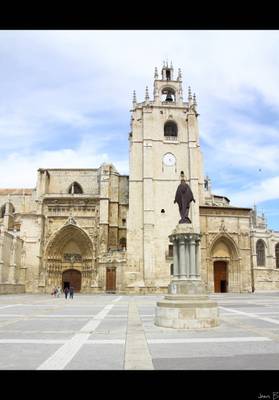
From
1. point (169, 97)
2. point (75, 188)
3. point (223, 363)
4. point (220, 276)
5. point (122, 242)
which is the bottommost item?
point (223, 363)

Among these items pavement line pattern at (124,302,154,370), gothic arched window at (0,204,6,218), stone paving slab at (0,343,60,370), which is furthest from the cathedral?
stone paving slab at (0,343,60,370)

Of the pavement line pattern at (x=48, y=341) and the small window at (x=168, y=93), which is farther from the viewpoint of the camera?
the small window at (x=168, y=93)

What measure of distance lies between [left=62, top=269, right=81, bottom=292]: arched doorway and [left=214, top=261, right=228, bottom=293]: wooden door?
13395 millimetres

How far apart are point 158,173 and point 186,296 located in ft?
87.0

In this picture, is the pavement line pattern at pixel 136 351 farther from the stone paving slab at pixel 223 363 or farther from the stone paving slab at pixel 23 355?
the stone paving slab at pixel 23 355

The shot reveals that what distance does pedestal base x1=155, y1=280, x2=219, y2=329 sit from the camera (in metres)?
9.41

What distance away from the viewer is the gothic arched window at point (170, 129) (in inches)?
1490

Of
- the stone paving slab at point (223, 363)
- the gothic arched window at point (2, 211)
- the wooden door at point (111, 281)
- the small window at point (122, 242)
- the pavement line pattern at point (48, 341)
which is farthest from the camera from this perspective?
the gothic arched window at point (2, 211)

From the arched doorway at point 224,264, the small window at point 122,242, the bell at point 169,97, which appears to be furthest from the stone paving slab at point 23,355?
the bell at point 169,97

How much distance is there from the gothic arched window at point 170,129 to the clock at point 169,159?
255 centimetres

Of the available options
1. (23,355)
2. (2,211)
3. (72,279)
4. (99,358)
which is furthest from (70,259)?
(99,358)

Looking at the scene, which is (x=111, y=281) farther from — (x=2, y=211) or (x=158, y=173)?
(x=2, y=211)

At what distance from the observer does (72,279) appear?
3806 cm
